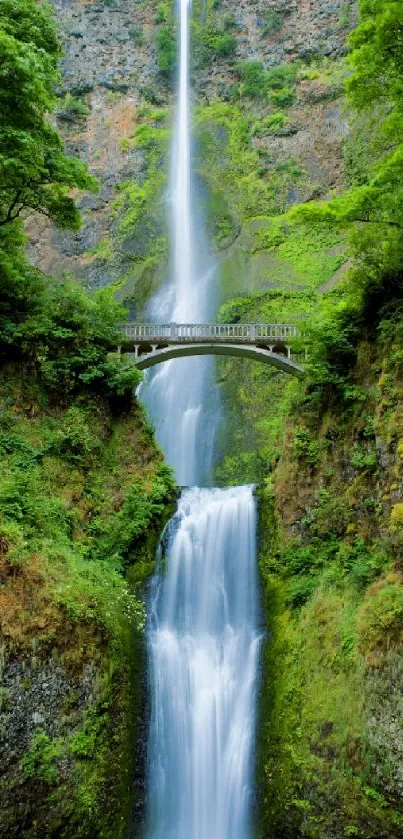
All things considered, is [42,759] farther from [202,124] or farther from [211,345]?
[202,124]

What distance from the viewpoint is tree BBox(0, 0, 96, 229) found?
11.3 meters

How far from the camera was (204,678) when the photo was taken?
38.4ft

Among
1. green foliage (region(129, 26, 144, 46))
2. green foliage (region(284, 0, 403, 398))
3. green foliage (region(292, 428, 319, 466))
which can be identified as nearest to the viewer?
green foliage (region(284, 0, 403, 398))

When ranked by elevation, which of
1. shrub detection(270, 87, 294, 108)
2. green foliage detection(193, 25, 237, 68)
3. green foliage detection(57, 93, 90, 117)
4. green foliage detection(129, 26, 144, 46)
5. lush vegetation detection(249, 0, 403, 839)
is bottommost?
lush vegetation detection(249, 0, 403, 839)

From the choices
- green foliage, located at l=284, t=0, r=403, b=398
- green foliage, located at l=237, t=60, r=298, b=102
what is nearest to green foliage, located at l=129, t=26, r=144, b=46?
green foliage, located at l=237, t=60, r=298, b=102

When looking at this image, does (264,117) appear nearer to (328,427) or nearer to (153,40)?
(153,40)

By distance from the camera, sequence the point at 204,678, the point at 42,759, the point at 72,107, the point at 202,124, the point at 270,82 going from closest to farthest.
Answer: the point at 42,759, the point at 204,678, the point at 270,82, the point at 202,124, the point at 72,107

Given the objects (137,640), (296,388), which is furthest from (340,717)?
(296,388)

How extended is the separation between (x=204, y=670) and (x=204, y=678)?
0.16 m

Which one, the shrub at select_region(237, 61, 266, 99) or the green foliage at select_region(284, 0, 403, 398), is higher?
the shrub at select_region(237, 61, 266, 99)

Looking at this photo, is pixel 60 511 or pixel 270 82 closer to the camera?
pixel 60 511

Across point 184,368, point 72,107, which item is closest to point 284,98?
point 72,107

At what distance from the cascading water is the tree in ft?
26.7

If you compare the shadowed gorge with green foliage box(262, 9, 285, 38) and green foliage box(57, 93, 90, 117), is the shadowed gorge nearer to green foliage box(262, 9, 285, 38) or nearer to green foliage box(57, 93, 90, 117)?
green foliage box(57, 93, 90, 117)
